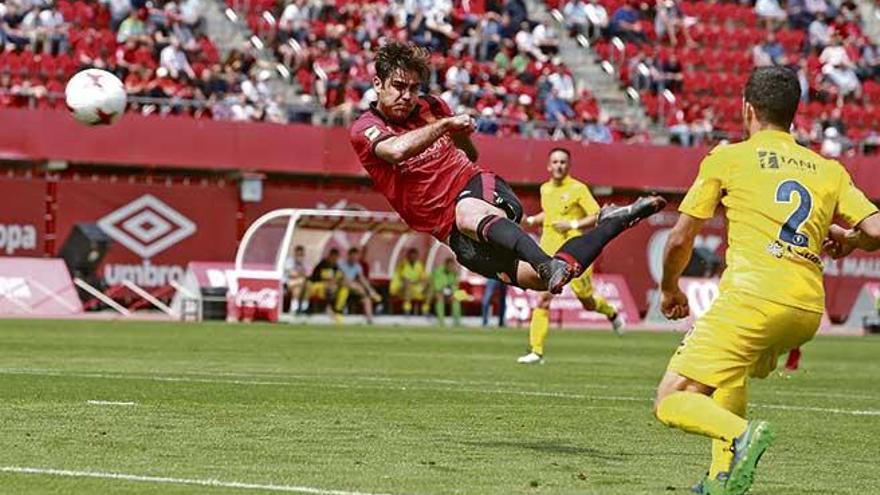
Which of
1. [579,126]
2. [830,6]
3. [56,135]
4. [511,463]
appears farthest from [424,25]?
[511,463]

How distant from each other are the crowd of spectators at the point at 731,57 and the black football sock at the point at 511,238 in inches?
1247

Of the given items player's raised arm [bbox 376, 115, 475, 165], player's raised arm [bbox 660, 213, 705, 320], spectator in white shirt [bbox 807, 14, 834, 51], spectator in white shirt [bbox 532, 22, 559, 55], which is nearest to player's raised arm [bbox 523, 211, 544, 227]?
player's raised arm [bbox 376, 115, 475, 165]

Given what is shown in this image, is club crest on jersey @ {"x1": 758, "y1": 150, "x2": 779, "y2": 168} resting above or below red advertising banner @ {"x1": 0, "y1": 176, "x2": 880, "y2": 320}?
above

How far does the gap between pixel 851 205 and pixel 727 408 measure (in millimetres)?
1167

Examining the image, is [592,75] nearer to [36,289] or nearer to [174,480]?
[36,289]

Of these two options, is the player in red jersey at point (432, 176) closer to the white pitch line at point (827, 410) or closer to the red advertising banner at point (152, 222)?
the white pitch line at point (827, 410)

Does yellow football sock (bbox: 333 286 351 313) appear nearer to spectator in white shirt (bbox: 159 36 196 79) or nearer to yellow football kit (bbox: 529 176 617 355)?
spectator in white shirt (bbox: 159 36 196 79)

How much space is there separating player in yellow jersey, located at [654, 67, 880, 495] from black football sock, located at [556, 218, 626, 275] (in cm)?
228

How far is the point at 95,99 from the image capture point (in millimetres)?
16109

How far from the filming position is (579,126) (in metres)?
42.4

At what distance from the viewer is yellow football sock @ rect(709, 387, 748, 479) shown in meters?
9.02

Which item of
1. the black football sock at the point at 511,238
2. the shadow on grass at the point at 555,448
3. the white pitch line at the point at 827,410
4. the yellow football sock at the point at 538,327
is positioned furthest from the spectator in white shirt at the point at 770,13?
the shadow on grass at the point at 555,448

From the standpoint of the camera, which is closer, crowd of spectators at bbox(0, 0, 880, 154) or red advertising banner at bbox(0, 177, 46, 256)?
A: red advertising banner at bbox(0, 177, 46, 256)

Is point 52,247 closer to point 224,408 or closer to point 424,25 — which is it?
point 424,25
